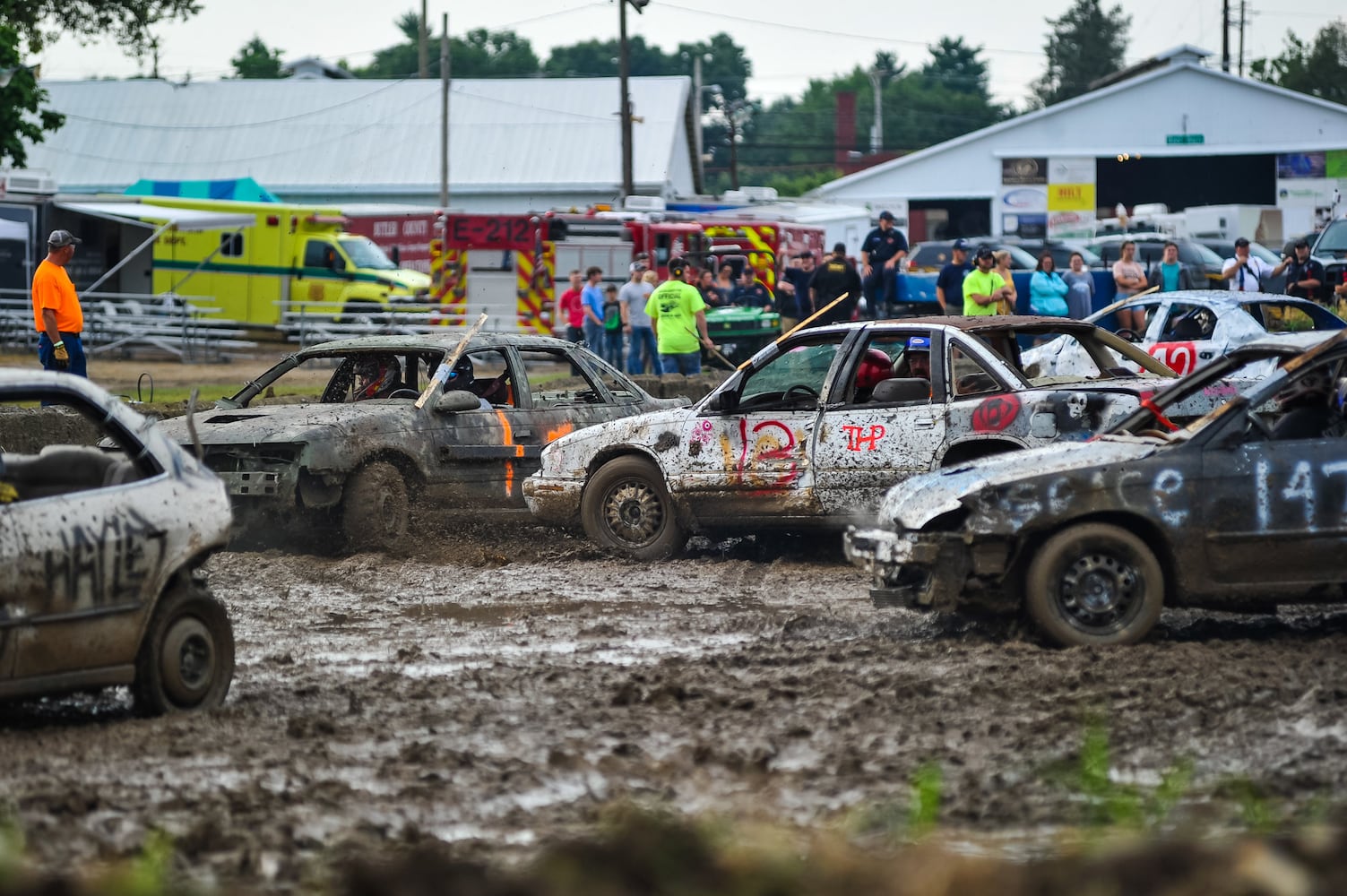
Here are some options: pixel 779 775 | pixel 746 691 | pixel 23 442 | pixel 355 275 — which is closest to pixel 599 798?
pixel 779 775

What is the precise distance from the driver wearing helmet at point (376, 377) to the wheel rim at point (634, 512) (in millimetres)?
1919

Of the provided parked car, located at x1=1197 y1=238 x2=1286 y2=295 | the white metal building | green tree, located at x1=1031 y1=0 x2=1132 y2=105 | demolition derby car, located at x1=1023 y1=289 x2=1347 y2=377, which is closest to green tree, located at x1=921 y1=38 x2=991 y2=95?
green tree, located at x1=1031 y1=0 x2=1132 y2=105

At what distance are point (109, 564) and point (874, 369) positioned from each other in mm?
5964

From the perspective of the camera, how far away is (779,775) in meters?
5.67

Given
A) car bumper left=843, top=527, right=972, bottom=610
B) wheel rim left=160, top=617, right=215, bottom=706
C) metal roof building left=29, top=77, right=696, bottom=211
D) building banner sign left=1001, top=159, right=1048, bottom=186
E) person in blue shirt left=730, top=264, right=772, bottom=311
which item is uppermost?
metal roof building left=29, top=77, right=696, bottom=211

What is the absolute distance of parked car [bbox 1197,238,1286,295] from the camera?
24.1 metres

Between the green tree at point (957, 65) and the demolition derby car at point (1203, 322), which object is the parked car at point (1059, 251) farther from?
the green tree at point (957, 65)

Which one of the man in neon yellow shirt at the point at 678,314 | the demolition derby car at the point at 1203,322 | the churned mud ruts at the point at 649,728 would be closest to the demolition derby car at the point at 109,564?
the churned mud ruts at the point at 649,728

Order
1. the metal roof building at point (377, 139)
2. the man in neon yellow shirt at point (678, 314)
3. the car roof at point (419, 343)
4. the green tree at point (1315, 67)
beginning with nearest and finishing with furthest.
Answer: the car roof at point (419, 343)
the man in neon yellow shirt at point (678, 314)
the metal roof building at point (377, 139)
the green tree at point (1315, 67)

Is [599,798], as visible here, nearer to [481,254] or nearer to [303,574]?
[303,574]

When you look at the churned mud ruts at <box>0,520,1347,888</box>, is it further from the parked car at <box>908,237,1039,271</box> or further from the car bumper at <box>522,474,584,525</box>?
the parked car at <box>908,237,1039,271</box>

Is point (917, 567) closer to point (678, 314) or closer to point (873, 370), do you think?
point (873, 370)

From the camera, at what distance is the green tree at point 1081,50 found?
112 meters

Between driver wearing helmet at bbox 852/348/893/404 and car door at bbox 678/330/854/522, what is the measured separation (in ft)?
1.06
